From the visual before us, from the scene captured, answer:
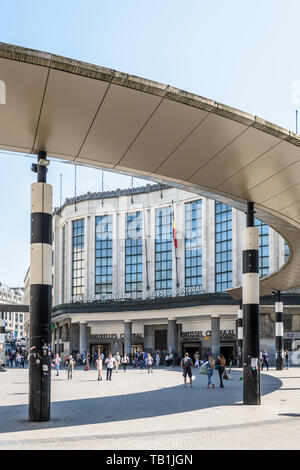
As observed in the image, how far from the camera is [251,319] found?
18953mm

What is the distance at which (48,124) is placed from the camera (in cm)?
1402

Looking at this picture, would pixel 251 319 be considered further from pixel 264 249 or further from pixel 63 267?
pixel 63 267

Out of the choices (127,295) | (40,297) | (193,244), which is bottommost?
(40,297)

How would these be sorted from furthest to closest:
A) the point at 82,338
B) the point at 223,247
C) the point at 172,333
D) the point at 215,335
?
the point at 82,338
the point at 223,247
the point at 172,333
the point at 215,335

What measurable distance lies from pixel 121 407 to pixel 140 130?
8837 millimetres

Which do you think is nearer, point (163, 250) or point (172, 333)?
point (172, 333)

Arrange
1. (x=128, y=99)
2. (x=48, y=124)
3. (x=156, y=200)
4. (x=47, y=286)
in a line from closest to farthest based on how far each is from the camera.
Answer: (x=128, y=99) < (x=48, y=124) < (x=47, y=286) < (x=156, y=200)

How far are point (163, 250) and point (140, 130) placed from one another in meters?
60.4

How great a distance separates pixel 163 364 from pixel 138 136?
5217 centimetres

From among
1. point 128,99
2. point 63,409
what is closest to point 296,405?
point 63,409

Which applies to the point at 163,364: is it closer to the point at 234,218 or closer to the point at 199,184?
the point at 234,218

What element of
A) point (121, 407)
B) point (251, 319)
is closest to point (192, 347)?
point (251, 319)
